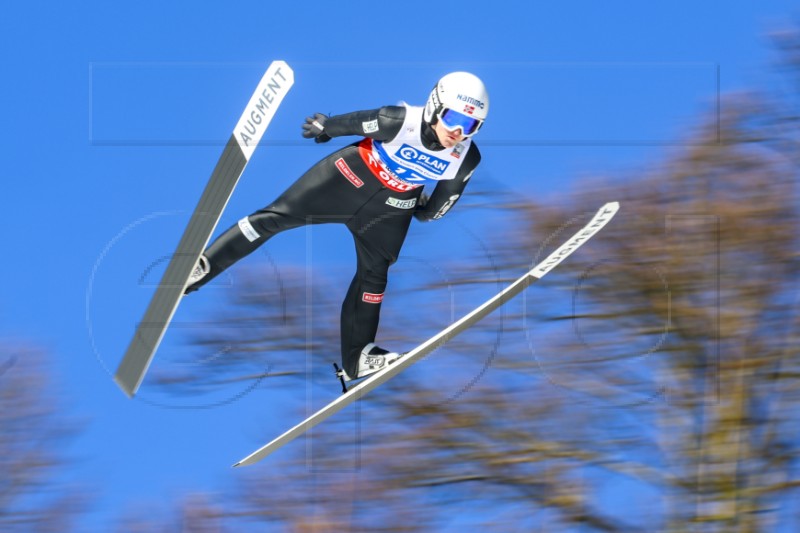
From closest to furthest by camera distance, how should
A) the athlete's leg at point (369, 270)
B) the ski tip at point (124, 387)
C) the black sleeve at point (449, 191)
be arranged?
the black sleeve at point (449, 191) → the athlete's leg at point (369, 270) → the ski tip at point (124, 387)

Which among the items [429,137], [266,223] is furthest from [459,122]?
[266,223]

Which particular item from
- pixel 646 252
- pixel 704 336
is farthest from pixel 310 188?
pixel 646 252

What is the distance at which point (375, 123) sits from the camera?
6207mm

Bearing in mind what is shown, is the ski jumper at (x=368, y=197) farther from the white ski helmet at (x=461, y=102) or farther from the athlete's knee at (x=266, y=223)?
the white ski helmet at (x=461, y=102)

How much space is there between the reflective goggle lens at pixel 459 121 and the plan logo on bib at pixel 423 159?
237 mm

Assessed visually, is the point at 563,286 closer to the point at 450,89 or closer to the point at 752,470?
the point at 752,470

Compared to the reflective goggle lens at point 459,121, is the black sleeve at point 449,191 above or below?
below

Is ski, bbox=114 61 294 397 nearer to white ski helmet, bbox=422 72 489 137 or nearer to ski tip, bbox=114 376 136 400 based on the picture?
ski tip, bbox=114 376 136 400

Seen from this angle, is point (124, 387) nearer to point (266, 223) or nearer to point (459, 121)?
point (266, 223)

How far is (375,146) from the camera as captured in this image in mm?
6410

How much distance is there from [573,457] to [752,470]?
5.29ft

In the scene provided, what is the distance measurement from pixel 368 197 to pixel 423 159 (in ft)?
1.31

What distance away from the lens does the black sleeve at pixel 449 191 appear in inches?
250

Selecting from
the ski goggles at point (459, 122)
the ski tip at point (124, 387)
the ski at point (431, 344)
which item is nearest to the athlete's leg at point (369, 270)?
the ski at point (431, 344)
